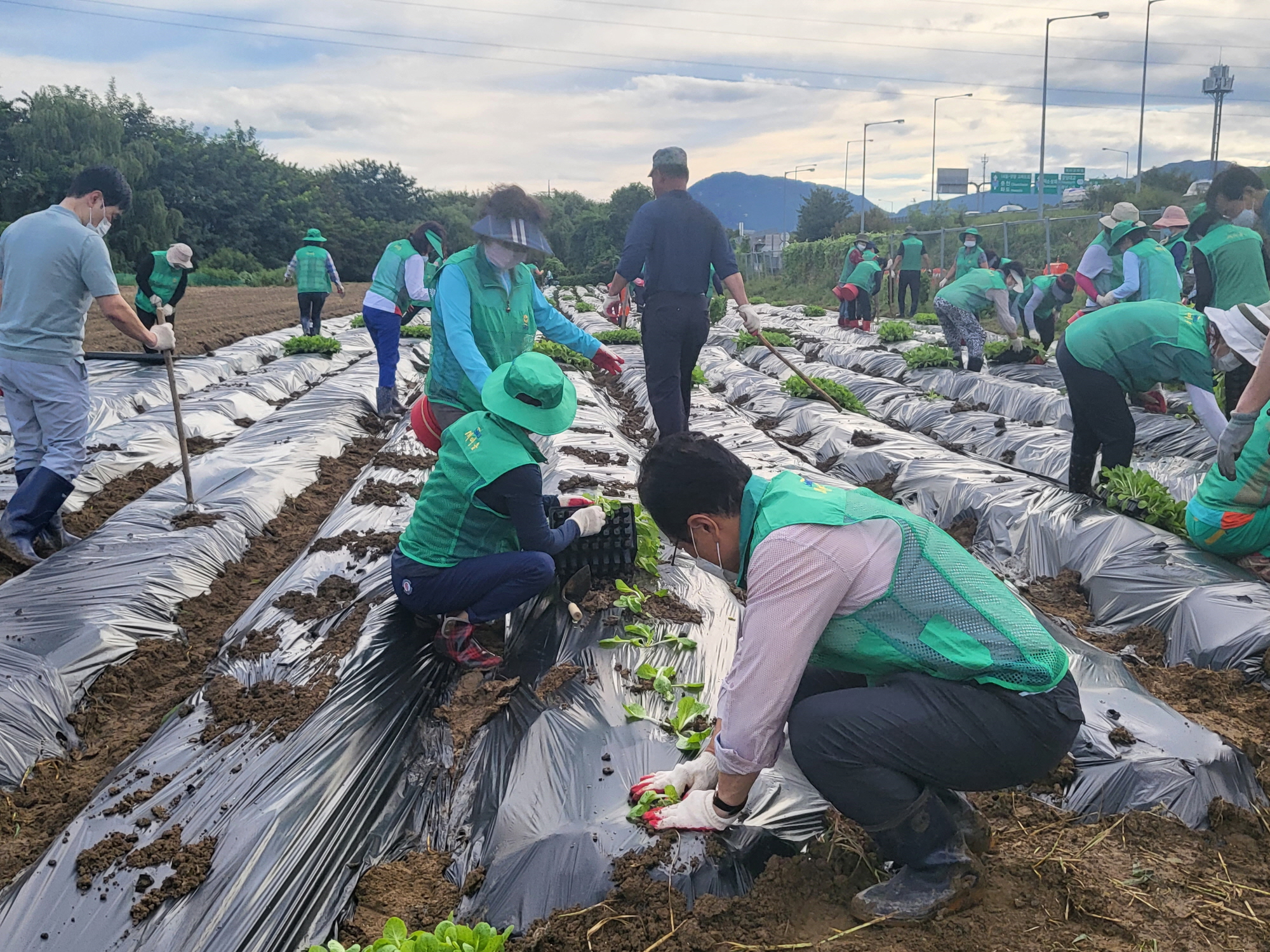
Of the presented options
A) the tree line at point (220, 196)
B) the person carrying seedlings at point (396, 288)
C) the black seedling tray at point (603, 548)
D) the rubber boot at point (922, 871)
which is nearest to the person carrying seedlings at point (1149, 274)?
the black seedling tray at point (603, 548)

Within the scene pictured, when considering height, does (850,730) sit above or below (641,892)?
above

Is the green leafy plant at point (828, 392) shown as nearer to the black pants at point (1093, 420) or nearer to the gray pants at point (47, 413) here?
the black pants at point (1093, 420)

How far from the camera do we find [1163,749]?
2.70 meters

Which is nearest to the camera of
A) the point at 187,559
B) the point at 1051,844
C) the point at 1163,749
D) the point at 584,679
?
the point at 1051,844

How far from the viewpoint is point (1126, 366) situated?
4.80m

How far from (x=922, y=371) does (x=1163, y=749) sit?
8.19 meters

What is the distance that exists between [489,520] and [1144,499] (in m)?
3.40

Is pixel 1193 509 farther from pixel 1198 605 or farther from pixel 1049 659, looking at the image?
pixel 1049 659

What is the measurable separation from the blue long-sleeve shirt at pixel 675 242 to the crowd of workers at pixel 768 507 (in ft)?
0.05

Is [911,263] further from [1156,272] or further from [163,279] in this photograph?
[163,279]

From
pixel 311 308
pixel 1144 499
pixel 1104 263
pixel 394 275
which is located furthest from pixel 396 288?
pixel 1104 263

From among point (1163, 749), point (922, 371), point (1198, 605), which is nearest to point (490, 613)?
point (1163, 749)

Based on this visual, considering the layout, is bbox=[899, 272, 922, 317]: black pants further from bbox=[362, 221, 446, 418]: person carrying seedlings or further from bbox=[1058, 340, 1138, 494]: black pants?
bbox=[1058, 340, 1138, 494]: black pants

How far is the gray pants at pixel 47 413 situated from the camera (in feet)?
14.4
